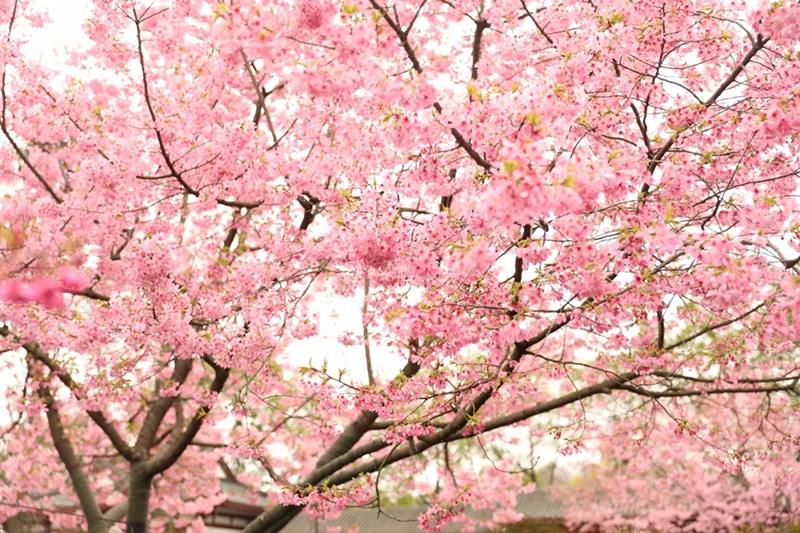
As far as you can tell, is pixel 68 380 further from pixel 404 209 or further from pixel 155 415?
pixel 404 209

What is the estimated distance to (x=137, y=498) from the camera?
9.98 m

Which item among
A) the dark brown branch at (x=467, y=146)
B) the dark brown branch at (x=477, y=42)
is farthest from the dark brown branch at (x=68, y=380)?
the dark brown branch at (x=467, y=146)

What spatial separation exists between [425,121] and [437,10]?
539cm

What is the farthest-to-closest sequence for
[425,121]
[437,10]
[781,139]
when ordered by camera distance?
[437,10] → [781,139] → [425,121]

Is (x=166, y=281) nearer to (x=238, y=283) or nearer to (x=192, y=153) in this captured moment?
(x=238, y=283)

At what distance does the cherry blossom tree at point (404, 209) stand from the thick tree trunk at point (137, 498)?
0.04 metres

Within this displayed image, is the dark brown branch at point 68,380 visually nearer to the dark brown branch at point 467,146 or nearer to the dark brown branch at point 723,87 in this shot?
the dark brown branch at point 467,146

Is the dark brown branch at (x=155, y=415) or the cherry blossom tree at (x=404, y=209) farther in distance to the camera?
the dark brown branch at (x=155, y=415)

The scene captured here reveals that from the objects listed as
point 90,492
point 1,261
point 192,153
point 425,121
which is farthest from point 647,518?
point 1,261

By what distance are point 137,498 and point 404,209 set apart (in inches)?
256

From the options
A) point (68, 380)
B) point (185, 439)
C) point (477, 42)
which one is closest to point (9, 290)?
point (477, 42)

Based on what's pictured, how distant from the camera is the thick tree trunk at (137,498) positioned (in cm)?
984

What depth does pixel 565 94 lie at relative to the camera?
4.41 m

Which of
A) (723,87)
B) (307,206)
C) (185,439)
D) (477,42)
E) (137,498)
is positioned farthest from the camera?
(137,498)
